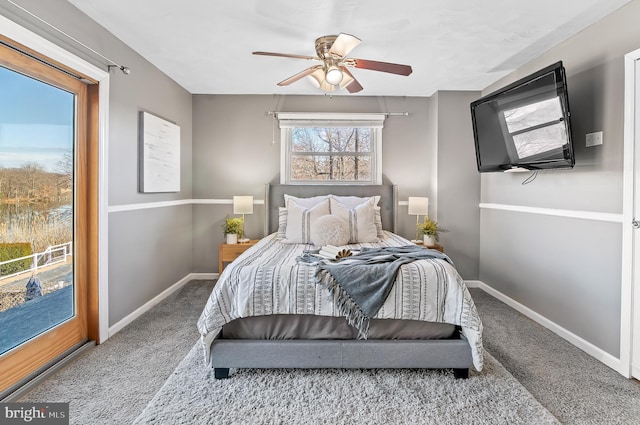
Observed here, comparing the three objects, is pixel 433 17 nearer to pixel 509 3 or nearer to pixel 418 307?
pixel 509 3

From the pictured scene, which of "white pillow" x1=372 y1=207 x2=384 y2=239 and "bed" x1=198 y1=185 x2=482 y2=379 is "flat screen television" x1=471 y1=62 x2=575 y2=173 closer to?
"white pillow" x1=372 y1=207 x2=384 y2=239

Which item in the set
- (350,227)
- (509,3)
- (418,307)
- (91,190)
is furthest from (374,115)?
(91,190)

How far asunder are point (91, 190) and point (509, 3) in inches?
137

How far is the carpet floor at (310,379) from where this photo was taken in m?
1.94

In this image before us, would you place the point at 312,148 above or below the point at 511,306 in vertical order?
above

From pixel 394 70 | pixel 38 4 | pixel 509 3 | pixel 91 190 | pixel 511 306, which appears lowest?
pixel 511 306

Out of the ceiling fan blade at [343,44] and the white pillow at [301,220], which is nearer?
the ceiling fan blade at [343,44]

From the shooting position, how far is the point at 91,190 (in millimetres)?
2713

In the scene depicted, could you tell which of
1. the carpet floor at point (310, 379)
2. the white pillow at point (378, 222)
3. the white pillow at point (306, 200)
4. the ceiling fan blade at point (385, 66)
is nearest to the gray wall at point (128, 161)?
the carpet floor at point (310, 379)

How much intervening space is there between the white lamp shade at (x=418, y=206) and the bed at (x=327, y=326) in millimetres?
2067

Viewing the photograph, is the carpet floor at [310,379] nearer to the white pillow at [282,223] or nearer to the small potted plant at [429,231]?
the small potted plant at [429,231]

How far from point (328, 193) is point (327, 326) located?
2.47m

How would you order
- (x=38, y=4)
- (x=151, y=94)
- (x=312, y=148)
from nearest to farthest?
1. (x=38, y=4)
2. (x=151, y=94)
3. (x=312, y=148)

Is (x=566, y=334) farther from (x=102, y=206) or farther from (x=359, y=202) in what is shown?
(x=102, y=206)
